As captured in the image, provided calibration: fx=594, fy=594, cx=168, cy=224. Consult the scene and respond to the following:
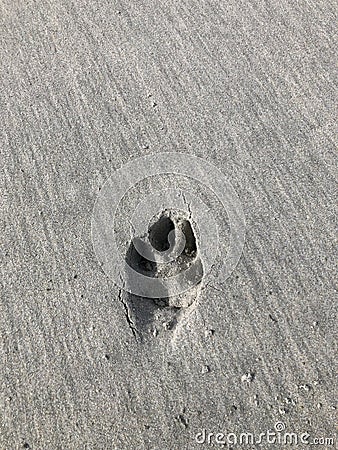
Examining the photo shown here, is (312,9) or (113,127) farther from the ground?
(312,9)

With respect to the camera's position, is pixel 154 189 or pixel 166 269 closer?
pixel 166 269

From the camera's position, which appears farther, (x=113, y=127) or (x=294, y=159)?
(x=113, y=127)

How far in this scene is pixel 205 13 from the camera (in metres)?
2.76

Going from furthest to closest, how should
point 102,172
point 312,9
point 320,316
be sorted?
point 312,9
point 102,172
point 320,316

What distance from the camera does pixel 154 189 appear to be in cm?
226

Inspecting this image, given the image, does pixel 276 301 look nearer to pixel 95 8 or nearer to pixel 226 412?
pixel 226 412

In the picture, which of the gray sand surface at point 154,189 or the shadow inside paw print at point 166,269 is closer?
the gray sand surface at point 154,189

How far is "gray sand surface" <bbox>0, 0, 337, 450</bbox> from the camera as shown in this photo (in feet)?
6.04

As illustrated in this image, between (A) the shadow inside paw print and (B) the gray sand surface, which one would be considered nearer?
(B) the gray sand surface

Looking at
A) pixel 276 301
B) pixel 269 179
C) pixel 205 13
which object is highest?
pixel 205 13

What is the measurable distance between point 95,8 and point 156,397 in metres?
1.89

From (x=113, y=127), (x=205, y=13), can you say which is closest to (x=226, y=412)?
(x=113, y=127)

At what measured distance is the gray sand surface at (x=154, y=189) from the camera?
1.84 metres

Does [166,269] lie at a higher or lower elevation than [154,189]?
lower
